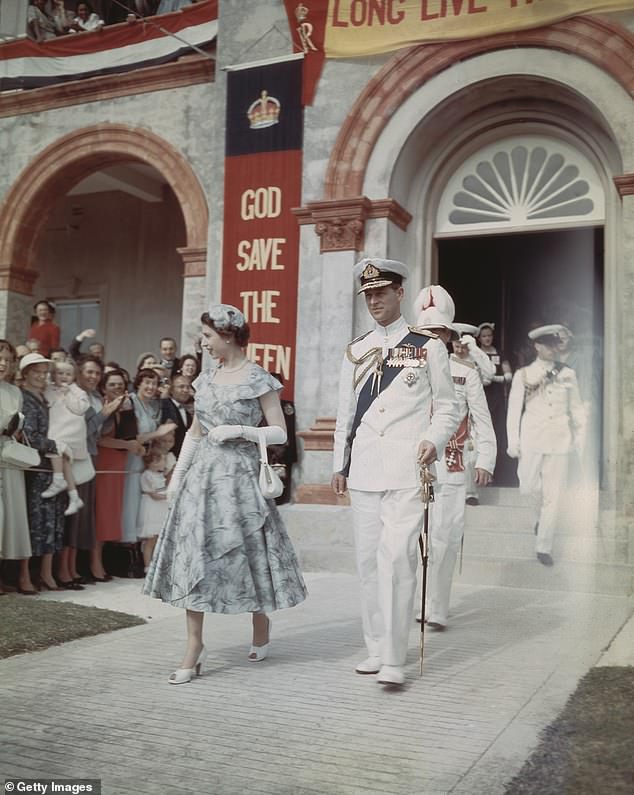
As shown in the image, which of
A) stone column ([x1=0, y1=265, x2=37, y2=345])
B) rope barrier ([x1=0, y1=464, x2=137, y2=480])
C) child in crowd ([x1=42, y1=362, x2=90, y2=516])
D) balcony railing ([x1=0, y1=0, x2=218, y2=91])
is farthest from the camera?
stone column ([x1=0, y1=265, x2=37, y2=345])

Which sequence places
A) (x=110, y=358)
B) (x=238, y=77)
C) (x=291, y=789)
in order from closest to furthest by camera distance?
(x=291, y=789) → (x=238, y=77) → (x=110, y=358)

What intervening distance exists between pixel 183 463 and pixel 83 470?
3.10 m

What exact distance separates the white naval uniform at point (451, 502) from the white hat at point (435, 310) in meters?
0.43

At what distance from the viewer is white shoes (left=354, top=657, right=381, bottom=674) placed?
4.41 meters

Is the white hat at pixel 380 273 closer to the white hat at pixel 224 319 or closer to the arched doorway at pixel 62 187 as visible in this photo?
the white hat at pixel 224 319

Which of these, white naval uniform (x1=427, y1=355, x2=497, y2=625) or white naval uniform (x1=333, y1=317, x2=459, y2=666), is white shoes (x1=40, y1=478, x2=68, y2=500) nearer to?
white naval uniform (x1=427, y1=355, x2=497, y2=625)

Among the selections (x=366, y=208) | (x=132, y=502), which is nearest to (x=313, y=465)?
(x=132, y=502)

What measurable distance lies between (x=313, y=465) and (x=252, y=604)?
5082 mm

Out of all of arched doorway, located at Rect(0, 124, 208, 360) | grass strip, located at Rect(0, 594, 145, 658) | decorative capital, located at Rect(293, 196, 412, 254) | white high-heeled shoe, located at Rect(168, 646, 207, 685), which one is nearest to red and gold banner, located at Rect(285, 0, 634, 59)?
decorative capital, located at Rect(293, 196, 412, 254)

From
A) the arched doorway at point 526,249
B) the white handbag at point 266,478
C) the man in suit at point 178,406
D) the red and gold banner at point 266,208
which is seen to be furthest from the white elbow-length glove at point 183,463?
the red and gold banner at point 266,208

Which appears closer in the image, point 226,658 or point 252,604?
point 252,604

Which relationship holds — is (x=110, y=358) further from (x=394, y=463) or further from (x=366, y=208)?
(x=394, y=463)

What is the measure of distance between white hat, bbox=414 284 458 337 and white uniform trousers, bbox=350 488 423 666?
65.3 inches

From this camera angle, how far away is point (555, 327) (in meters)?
7.93
